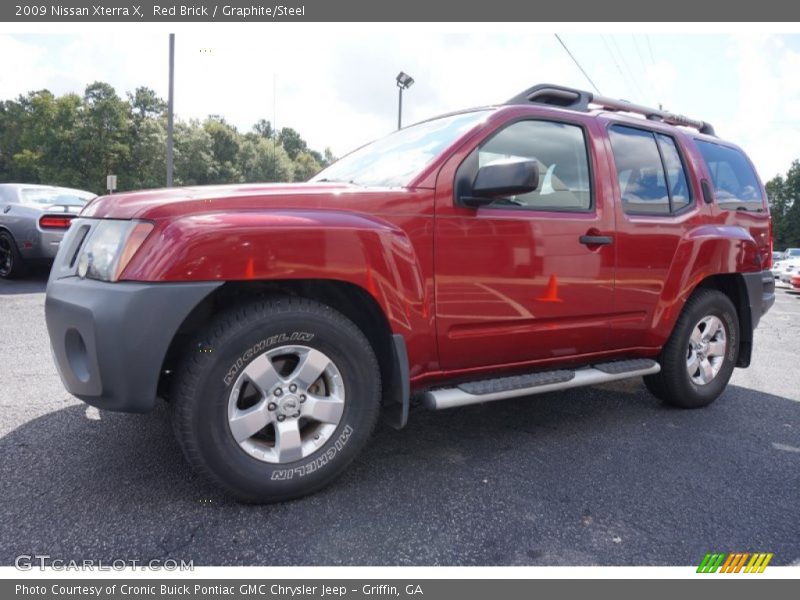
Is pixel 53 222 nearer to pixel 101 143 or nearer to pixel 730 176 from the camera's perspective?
pixel 730 176

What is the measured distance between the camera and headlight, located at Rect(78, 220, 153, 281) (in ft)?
6.31

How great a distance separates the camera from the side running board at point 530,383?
2.42 metres

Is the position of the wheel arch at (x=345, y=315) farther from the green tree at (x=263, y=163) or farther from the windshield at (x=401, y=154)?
the green tree at (x=263, y=163)

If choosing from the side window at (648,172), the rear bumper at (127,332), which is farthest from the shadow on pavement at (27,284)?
the side window at (648,172)

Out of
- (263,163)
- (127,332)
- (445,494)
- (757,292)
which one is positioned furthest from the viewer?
(263,163)

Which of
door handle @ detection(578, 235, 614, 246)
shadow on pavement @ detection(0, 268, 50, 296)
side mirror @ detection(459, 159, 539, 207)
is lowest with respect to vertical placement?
shadow on pavement @ detection(0, 268, 50, 296)

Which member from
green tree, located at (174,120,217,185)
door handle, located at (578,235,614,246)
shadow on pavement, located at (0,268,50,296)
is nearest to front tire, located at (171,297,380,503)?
door handle, located at (578,235,614,246)

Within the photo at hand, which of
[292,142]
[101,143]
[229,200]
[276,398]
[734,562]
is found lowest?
[734,562]

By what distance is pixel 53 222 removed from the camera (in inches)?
284

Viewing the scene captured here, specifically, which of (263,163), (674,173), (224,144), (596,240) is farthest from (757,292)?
(263,163)

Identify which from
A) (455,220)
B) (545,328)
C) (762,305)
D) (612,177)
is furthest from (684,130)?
(455,220)

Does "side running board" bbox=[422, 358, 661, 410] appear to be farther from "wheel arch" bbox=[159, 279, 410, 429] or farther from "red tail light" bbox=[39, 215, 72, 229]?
"red tail light" bbox=[39, 215, 72, 229]

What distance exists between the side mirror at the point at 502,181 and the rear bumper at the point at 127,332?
48.1 inches

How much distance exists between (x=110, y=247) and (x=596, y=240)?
2.35m
